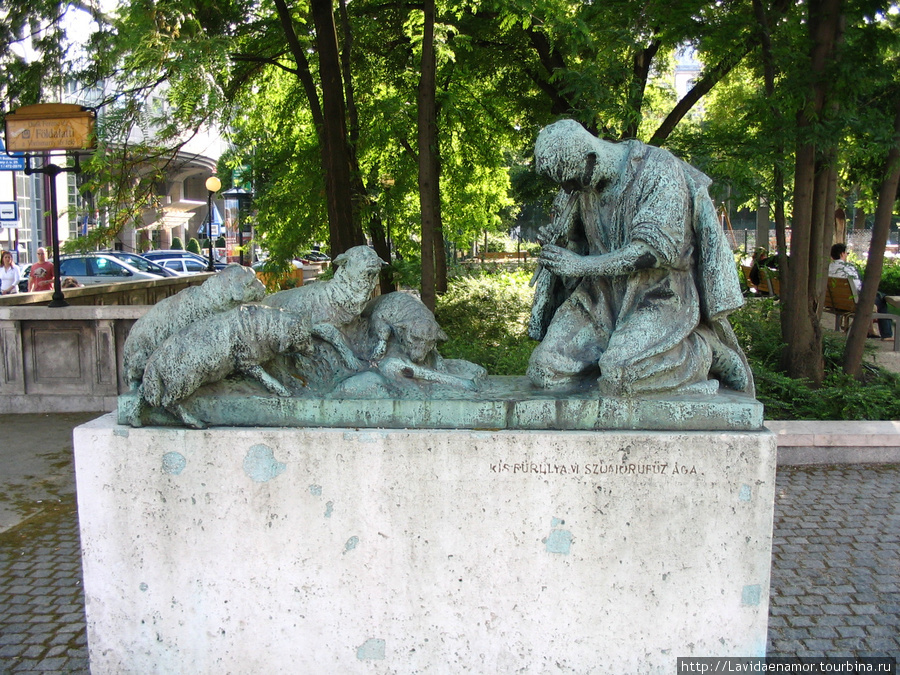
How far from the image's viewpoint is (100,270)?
69.5 ft

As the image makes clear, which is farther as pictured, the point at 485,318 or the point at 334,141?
the point at 485,318

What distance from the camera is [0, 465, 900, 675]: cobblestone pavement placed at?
4.29 meters

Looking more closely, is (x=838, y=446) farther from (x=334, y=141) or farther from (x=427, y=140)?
(x=334, y=141)

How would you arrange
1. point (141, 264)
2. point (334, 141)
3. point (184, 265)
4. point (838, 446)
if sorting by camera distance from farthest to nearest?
point (184, 265), point (141, 264), point (334, 141), point (838, 446)

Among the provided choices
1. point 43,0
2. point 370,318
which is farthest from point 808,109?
point 43,0

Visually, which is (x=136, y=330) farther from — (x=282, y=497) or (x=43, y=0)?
(x=43, y=0)

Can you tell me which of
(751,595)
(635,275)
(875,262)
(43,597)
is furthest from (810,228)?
(43,597)

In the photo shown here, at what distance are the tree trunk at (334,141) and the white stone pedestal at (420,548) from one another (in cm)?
669

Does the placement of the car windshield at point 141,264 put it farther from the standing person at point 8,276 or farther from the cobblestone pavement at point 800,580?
the cobblestone pavement at point 800,580

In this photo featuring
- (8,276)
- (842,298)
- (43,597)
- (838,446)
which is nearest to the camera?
(43,597)

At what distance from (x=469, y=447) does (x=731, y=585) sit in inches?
51.6

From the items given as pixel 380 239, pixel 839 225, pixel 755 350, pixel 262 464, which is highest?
pixel 839 225

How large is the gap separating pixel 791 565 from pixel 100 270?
19548 millimetres

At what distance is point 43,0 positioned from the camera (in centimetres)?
891
